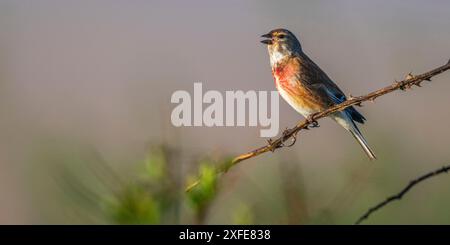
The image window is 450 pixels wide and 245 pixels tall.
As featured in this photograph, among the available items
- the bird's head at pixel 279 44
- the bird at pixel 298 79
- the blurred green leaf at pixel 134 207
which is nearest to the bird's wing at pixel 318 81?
the bird at pixel 298 79

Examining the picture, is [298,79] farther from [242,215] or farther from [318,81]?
[242,215]

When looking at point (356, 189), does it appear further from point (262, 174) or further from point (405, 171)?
point (262, 174)

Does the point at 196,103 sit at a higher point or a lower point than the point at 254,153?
higher

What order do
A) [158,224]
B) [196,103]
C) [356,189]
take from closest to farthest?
[158,224] → [356,189] → [196,103]

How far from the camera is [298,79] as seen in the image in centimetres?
543

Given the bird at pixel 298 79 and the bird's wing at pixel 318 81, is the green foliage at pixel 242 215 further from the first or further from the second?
the bird's wing at pixel 318 81

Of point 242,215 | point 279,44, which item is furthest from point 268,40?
point 242,215

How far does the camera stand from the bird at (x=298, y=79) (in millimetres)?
5277

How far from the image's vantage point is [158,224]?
1.37m

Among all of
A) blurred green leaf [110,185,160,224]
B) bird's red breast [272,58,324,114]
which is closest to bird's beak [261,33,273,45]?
bird's red breast [272,58,324,114]

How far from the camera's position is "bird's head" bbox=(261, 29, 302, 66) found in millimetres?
5591

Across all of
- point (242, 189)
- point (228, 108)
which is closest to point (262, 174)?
point (242, 189)
